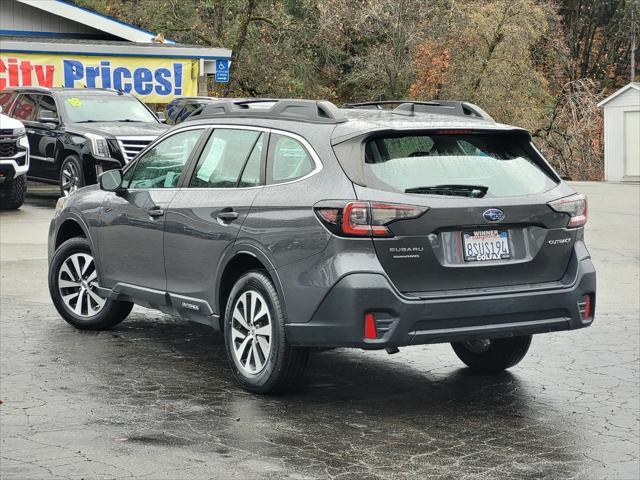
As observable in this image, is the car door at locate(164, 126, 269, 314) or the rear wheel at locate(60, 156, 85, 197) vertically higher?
the car door at locate(164, 126, 269, 314)

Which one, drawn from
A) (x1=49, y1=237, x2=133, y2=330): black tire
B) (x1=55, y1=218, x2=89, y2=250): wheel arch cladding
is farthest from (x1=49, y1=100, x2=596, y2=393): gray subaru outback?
(x1=55, y1=218, x2=89, y2=250): wheel arch cladding

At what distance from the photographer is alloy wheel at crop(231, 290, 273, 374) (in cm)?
705

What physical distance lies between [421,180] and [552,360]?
2.34 metres

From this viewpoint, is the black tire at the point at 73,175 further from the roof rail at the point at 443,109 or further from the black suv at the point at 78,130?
the roof rail at the point at 443,109

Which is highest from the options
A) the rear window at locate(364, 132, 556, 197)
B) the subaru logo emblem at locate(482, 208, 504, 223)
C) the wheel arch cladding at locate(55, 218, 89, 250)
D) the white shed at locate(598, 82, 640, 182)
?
the rear window at locate(364, 132, 556, 197)

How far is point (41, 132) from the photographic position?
2097 centimetres

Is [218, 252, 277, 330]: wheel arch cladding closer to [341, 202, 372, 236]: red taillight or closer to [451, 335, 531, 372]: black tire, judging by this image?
[341, 202, 372, 236]: red taillight

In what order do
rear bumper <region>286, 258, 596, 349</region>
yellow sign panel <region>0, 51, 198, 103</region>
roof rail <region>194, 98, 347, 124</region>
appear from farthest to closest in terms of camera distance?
yellow sign panel <region>0, 51, 198, 103</region>
roof rail <region>194, 98, 347, 124</region>
rear bumper <region>286, 258, 596, 349</region>

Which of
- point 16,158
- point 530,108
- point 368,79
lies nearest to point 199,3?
point 368,79

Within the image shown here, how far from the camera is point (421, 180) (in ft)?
22.1

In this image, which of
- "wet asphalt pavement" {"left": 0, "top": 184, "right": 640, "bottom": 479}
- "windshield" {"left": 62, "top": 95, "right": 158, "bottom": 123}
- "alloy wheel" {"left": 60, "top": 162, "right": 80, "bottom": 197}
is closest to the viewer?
"wet asphalt pavement" {"left": 0, "top": 184, "right": 640, "bottom": 479}

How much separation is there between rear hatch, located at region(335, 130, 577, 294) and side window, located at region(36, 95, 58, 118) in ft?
49.3

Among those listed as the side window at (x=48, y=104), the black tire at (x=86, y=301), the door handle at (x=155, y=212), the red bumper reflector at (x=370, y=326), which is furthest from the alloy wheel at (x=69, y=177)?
the red bumper reflector at (x=370, y=326)

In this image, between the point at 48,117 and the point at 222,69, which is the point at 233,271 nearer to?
the point at 48,117
